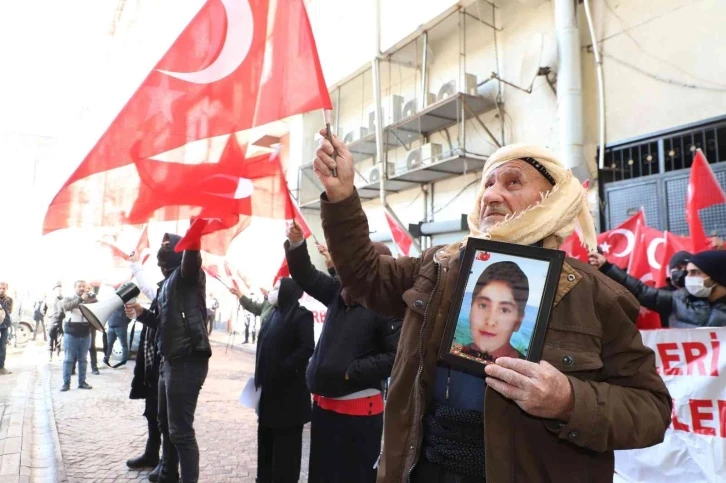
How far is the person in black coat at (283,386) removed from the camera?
3953 mm

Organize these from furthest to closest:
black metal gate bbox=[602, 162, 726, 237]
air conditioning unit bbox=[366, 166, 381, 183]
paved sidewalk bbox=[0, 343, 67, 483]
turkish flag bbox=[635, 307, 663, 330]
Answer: air conditioning unit bbox=[366, 166, 381, 183]
black metal gate bbox=[602, 162, 726, 237]
paved sidewalk bbox=[0, 343, 67, 483]
turkish flag bbox=[635, 307, 663, 330]

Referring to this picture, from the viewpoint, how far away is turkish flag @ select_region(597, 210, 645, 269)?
5.88 metres

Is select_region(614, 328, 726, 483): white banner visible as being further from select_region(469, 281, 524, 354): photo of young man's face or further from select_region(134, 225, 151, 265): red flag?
select_region(134, 225, 151, 265): red flag

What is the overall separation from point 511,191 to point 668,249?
454 centimetres

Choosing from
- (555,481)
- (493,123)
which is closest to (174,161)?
(555,481)

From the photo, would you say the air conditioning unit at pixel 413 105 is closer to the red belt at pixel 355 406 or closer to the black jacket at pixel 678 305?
the black jacket at pixel 678 305

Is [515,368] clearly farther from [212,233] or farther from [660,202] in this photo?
[660,202]

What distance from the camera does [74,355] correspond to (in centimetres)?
977

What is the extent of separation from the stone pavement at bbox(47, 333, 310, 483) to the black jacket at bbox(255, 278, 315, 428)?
150 cm

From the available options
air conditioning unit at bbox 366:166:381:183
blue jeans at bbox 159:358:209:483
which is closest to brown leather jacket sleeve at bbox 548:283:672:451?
blue jeans at bbox 159:358:209:483

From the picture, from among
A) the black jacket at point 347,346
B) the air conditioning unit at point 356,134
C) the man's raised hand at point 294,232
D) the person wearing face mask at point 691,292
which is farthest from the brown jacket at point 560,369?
the air conditioning unit at point 356,134

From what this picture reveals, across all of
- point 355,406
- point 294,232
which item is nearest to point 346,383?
point 355,406

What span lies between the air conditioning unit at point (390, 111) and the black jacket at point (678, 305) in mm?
7733

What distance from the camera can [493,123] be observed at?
10094mm
